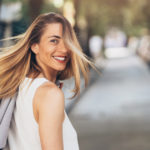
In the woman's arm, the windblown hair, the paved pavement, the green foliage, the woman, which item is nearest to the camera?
the woman's arm

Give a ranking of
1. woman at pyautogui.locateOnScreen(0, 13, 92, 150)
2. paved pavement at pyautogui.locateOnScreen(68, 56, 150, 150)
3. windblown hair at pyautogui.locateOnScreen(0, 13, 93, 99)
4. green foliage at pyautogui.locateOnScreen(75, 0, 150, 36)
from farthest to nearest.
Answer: green foliage at pyautogui.locateOnScreen(75, 0, 150, 36) → paved pavement at pyautogui.locateOnScreen(68, 56, 150, 150) → windblown hair at pyautogui.locateOnScreen(0, 13, 93, 99) → woman at pyautogui.locateOnScreen(0, 13, 92, 150)

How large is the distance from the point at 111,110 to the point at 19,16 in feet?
12.4

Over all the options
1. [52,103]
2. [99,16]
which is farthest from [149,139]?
[99,16]

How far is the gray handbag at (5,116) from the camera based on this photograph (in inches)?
57.8

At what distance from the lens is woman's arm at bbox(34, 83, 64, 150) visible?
4.06 ft

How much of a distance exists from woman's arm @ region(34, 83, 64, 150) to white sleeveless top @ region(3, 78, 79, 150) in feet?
0.43

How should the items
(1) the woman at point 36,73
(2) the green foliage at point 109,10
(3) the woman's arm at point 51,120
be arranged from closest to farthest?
(3) the woman's arm at point 51,120
(1) the woman at point 36,73
(2) the green foliage at point 109,10

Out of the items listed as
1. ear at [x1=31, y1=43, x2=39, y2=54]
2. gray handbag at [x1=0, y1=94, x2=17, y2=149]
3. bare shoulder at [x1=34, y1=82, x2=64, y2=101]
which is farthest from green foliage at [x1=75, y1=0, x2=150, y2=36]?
bare shoulder at [x1=34, y1=82, x2=64, y2=101]

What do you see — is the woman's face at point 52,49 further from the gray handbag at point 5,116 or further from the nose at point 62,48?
the gray handbag at point 5,116

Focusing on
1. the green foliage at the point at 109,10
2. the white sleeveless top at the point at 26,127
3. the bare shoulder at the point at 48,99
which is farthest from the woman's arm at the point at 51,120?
the green foliage at the point at 109,10

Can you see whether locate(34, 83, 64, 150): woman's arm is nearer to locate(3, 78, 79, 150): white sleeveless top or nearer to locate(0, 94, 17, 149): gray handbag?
locate(3, 78, 79, 150): white sleeveless top

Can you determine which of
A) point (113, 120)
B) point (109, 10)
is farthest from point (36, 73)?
point (109, 10)

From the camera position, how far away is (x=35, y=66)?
1609mm

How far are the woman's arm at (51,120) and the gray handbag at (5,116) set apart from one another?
28cm
